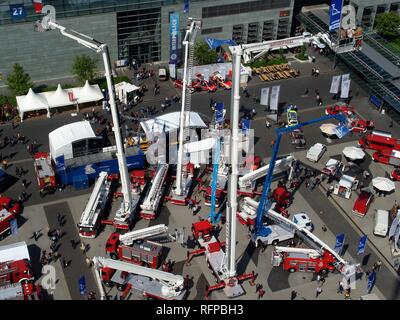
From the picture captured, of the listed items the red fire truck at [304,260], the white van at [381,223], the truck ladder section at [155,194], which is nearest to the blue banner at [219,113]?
the truck ladder section at [155,194]

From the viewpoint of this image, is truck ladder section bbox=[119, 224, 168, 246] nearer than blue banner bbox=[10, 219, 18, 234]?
Yes

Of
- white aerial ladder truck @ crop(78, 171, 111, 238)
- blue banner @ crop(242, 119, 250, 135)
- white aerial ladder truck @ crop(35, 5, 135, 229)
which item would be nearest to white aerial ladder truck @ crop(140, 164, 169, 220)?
white aerial ladder truck @ crop(35, 5, 135, 229)

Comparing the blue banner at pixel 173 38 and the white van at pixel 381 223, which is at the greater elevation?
the blue banner at pixel 173 38

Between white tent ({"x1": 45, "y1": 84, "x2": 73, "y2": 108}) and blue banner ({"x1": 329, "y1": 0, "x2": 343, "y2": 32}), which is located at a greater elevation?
blue banner ({"x1": 329, "y1": 0, "x2": 343, "y2": 32})

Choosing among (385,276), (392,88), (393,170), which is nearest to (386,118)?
(392,88)

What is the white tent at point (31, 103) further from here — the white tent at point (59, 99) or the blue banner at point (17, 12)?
the blue banner at point (17, 12)

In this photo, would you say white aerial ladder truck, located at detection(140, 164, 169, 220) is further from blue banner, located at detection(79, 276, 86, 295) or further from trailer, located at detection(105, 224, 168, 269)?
blue banner, located at detection(79, 276, 86, 295)
